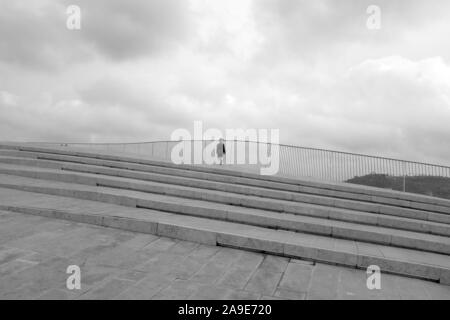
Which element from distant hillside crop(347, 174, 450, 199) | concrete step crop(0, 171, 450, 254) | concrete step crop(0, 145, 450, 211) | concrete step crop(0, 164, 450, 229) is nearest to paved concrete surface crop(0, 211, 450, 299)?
concrete step crop(0, 171, 450, 254)

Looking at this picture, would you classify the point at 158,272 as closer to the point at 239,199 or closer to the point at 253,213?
the point at 253,213

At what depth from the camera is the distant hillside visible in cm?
1166

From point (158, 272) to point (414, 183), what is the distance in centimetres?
1258

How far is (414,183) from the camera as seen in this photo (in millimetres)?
12773

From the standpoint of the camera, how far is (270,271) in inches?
157

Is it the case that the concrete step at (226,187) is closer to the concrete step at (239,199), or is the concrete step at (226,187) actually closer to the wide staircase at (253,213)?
the wide staircase at (253,213)

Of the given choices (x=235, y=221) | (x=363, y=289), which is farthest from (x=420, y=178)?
(x=363, y=289)

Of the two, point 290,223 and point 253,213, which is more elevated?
point 253,213

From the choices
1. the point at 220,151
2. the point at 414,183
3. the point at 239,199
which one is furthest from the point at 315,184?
the point at 220,151

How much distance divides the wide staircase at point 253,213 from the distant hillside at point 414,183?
8.64 ft

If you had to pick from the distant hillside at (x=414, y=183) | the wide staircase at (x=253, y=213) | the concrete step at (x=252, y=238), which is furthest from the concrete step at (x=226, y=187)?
the distant hillside at (x=414, y=183)

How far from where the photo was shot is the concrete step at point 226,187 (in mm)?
7969
